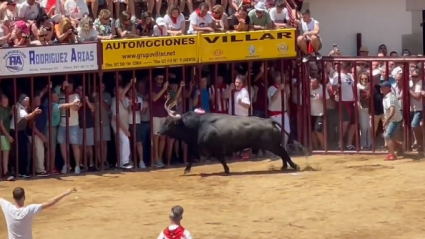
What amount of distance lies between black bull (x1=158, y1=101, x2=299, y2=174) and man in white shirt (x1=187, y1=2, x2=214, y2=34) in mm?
1894

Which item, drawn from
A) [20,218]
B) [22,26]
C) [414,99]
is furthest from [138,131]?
[20,218]

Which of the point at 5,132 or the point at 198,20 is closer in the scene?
the point at 5,132

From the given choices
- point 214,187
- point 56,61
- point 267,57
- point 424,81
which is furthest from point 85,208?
point 424,81

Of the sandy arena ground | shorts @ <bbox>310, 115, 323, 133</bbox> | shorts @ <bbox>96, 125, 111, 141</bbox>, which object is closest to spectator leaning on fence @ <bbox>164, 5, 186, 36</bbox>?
shorts @ <bbox>96, 125, 111, 141</bbox>

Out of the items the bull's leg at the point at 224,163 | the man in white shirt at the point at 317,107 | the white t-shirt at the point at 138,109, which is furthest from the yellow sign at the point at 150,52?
the man in white shirt at the point at 317,107

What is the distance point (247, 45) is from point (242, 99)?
41.3 inches

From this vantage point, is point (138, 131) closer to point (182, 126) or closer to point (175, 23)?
point (182, 126)

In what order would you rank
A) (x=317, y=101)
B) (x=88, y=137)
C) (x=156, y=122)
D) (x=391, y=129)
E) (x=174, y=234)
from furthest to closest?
(x=317, y=101) < (x=156, y=122) < (x=391, y=129) < (x=88, y=137) < (x=174, y=234)

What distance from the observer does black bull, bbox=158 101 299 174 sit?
66.5 feet

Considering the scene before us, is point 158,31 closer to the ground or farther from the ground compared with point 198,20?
closer to the ground

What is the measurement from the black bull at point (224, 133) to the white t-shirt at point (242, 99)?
4.19ft

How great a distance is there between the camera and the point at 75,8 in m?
20.8

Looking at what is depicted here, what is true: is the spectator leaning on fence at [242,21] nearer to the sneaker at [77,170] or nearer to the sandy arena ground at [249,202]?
the sandy arena ground at [249,202]

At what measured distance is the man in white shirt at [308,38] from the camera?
21969 millimetres
